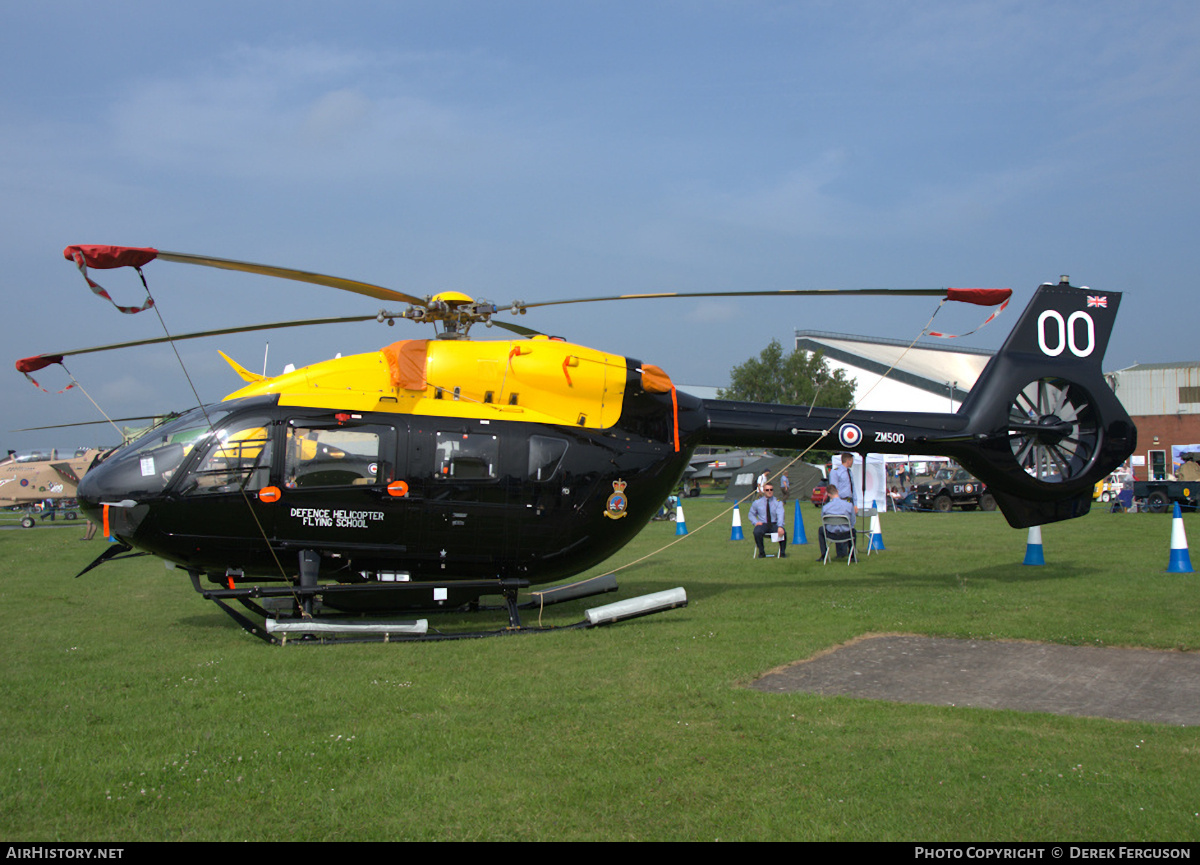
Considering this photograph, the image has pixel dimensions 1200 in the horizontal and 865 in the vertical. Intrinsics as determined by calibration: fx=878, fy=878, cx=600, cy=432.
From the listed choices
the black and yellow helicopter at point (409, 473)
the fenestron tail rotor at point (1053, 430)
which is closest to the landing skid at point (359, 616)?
the black and yellow helicopter at point (409, 473)

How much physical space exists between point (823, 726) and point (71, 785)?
4.75 metres

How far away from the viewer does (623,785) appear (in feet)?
16.6

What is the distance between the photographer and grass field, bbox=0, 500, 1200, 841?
4.59 metres

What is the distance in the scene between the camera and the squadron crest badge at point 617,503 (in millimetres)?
10805

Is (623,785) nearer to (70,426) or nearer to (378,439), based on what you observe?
(378,439)

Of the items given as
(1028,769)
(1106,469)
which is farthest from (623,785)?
(1106,469)

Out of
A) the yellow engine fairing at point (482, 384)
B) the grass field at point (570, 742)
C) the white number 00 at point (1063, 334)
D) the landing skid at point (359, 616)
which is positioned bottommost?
the grass field at point (570, 742)

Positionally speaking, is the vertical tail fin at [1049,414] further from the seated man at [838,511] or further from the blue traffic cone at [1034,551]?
the seated man at [838,511]

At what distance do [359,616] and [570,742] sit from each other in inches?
232

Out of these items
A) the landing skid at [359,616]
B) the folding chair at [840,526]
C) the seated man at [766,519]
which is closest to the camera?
the landing skid at [359,616]

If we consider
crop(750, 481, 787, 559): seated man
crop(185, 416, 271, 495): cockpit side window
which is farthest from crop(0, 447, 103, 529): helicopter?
crop(185, 416, 271, 495): cockpit side window

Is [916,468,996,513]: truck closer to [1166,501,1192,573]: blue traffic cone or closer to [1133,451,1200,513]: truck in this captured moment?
[1133,451,1200,513]: truck

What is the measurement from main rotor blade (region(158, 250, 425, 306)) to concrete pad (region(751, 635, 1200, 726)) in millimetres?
5709

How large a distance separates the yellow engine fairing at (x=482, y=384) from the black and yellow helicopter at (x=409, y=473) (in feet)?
0.07
